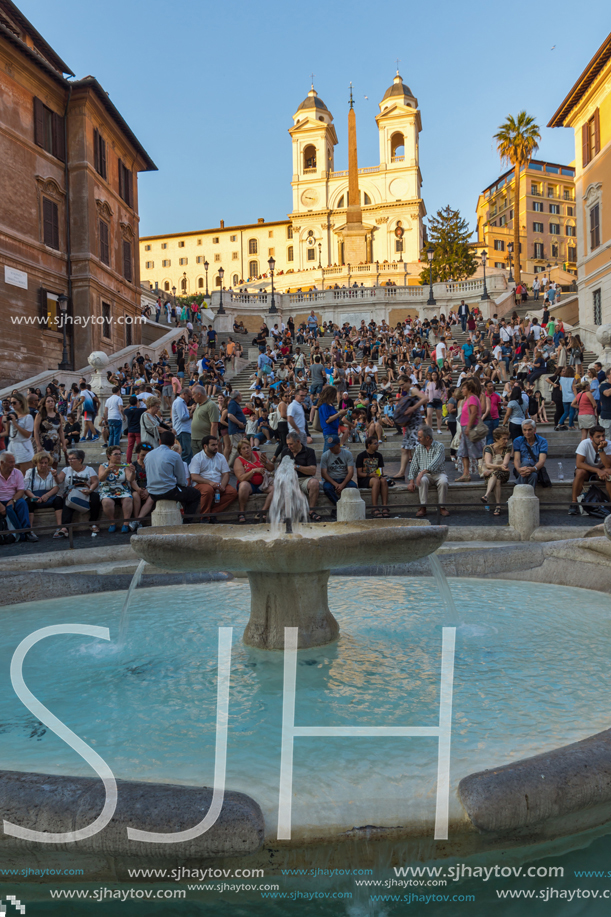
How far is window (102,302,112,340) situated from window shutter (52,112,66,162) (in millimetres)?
5817

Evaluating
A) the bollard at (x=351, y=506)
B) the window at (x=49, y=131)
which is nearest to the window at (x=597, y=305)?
the window at (x=49, y=131)

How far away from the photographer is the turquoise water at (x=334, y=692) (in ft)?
9.47

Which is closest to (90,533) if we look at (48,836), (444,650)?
(444,650)

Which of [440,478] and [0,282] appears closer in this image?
[440,478]

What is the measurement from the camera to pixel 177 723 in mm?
3514

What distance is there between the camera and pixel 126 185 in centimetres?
3422

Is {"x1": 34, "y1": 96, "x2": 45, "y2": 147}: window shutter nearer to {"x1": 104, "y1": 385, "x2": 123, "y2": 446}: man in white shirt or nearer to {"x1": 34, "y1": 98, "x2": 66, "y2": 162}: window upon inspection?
{"x1": 34, "y1": 98, "x2": 66, "y2": 162}: window

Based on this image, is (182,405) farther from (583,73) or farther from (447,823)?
(583,73)

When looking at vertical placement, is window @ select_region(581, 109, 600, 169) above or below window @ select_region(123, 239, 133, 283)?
above

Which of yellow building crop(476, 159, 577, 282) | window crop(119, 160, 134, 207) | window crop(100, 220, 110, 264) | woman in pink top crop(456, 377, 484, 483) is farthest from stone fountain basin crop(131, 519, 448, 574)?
yellow building crop(476, 159, 577, 282)

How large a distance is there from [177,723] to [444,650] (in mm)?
1840

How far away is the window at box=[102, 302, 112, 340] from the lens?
29.6m

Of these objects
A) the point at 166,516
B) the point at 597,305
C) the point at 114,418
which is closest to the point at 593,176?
the point at 597,305

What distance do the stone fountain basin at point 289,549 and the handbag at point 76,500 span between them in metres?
5.41
